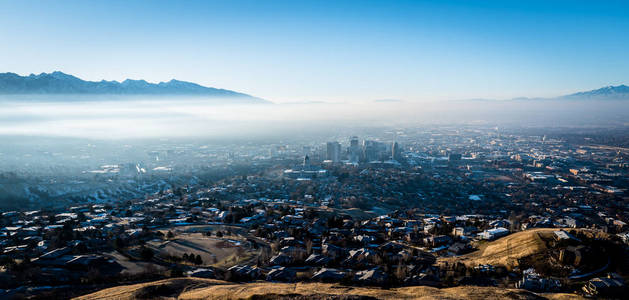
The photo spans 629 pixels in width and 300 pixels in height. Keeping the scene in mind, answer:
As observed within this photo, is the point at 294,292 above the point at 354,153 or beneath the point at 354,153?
above

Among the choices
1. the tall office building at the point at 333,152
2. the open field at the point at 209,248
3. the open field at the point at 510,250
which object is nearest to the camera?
the open field at the point at 510,250

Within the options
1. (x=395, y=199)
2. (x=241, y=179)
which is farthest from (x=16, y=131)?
(x=395, y=199)

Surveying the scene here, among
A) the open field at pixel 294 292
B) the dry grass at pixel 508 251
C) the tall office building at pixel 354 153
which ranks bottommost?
the tall office building at pixel 354 153

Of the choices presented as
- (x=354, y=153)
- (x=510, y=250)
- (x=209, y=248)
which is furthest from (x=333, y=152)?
(x=510, y=250)

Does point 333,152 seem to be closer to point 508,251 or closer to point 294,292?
point 508,251

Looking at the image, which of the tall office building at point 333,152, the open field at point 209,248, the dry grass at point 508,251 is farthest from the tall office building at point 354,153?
the dry grass at point 508,251

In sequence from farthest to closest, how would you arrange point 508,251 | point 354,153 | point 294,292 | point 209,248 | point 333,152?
point 354,153, point 333,152, point 209,248, point 508,251, point 294,292

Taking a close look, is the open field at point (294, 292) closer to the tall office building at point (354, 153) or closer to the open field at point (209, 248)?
the open field at point (209, 248)

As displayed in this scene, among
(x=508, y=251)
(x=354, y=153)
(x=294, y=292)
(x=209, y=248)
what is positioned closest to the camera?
(x=294, y=292)

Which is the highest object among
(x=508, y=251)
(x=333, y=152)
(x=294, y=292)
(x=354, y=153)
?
(x=294, y=292)

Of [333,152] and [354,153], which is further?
[354,153]

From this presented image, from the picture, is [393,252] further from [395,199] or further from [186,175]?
[186,175]
